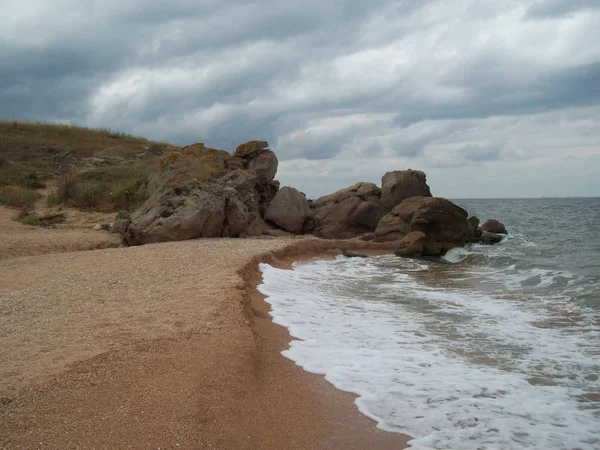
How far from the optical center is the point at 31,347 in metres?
5.06

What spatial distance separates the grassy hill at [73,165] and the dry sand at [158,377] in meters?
13.9

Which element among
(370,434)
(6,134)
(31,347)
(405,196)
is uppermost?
(6,134)

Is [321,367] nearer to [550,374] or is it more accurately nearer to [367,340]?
[367,340]

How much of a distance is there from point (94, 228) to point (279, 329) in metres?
12.8

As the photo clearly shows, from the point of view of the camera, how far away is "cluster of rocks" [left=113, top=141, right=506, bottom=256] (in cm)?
1612

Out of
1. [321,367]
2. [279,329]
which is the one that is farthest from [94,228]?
[321,367]

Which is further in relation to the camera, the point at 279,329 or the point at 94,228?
the point at 94,228

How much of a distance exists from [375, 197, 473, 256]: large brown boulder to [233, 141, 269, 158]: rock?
6503 millimetres

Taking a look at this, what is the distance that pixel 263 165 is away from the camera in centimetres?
2208

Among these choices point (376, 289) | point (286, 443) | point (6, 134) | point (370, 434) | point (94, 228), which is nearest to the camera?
point (286, 443)

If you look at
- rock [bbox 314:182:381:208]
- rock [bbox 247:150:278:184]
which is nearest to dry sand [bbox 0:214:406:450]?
rock [bbox 247:150:278:184]

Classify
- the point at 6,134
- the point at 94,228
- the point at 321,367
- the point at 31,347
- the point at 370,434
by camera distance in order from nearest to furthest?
the point at 370,434 → the point at 31,347 → the point at 321,367 → the point at 94,228 → the point at 6,134

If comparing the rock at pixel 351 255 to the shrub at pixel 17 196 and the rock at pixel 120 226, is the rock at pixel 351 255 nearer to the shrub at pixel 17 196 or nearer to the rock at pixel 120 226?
the rock at pixel 120 226

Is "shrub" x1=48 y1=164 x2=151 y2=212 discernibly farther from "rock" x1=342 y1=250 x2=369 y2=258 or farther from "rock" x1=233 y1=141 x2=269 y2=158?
"rock" x1=342 y1=250 x2=369 y2=258
